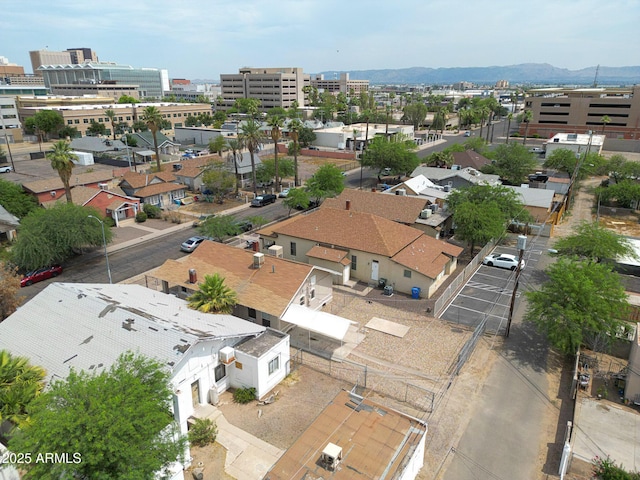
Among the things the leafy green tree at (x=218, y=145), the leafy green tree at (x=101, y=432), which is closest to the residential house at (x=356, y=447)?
the leafy green tree at (x=101, y=432)

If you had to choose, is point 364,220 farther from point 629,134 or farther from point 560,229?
point 629,134

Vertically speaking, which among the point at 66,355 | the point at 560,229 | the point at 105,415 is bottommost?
the point at 560,229

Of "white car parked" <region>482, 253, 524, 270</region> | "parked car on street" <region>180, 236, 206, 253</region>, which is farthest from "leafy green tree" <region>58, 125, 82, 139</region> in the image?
"white car parked" <region>482, 253, 524, 270</region>

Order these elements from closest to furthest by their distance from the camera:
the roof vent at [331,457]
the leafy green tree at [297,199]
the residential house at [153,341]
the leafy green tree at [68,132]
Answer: the roof vent at [331,457] < the residential house at [153,341] < the leafy green tree at [297,199] < the leafy green tree at [68,132]

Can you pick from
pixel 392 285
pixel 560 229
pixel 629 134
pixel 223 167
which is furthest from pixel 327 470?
pixel 629 134

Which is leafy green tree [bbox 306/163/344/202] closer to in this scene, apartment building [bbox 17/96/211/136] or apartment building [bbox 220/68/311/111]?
apartment building [bbox 17/96/211/136]

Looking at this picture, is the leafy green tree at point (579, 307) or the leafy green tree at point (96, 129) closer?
the leafy green tree at point (579, 307)

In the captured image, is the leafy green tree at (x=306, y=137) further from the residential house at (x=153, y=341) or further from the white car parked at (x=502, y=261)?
the residential house at (x=153, y=341)
